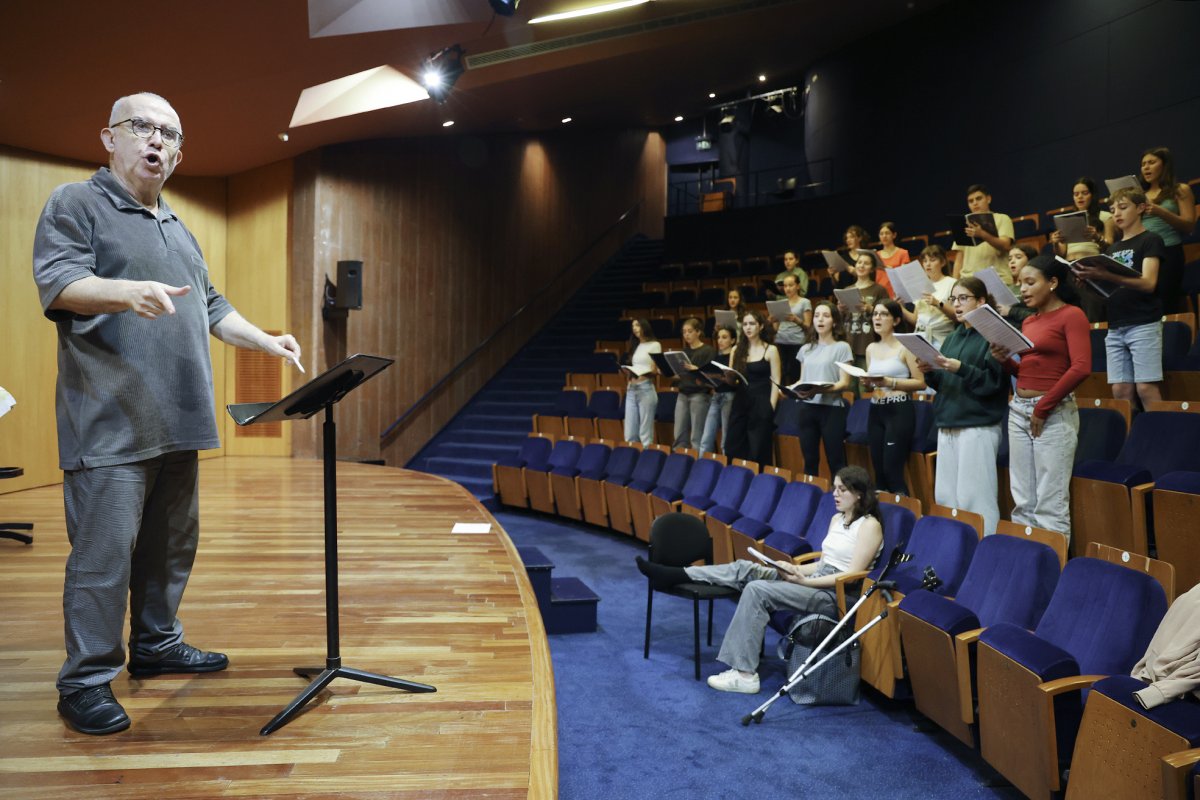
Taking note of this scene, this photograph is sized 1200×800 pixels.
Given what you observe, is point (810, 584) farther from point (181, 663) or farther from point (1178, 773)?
point (181, 663)

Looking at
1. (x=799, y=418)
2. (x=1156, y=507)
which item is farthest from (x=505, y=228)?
Result: (x=1156, y=507)

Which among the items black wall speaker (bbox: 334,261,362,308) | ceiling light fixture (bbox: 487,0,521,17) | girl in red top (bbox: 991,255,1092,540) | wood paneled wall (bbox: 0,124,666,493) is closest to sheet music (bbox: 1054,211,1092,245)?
girl in red top (bbox: 991,255,1092,540)

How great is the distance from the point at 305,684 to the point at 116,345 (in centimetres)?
65

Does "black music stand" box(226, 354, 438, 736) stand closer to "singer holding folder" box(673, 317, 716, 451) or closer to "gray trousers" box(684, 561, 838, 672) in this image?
"gray trousers" box(684, 561, 838, 672)

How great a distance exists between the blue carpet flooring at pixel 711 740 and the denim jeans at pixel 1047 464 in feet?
2.12

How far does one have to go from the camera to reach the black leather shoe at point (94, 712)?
1.29 metres

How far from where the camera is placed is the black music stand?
4.34 ft

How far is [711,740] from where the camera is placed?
Result: 218 cm

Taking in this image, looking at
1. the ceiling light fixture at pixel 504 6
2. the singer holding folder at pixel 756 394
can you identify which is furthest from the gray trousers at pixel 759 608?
the ceiling light fixture at pixel 504 6

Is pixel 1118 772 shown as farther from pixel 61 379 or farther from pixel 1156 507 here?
pixel 61 379

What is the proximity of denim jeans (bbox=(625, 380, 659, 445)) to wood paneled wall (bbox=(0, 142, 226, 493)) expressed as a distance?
10.8 feet

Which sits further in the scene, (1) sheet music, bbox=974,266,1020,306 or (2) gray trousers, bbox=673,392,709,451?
(2) gray trousers, bbox=673,392,709,451

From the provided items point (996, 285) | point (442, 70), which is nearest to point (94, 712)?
point (996, 285)

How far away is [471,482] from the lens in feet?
20.0
